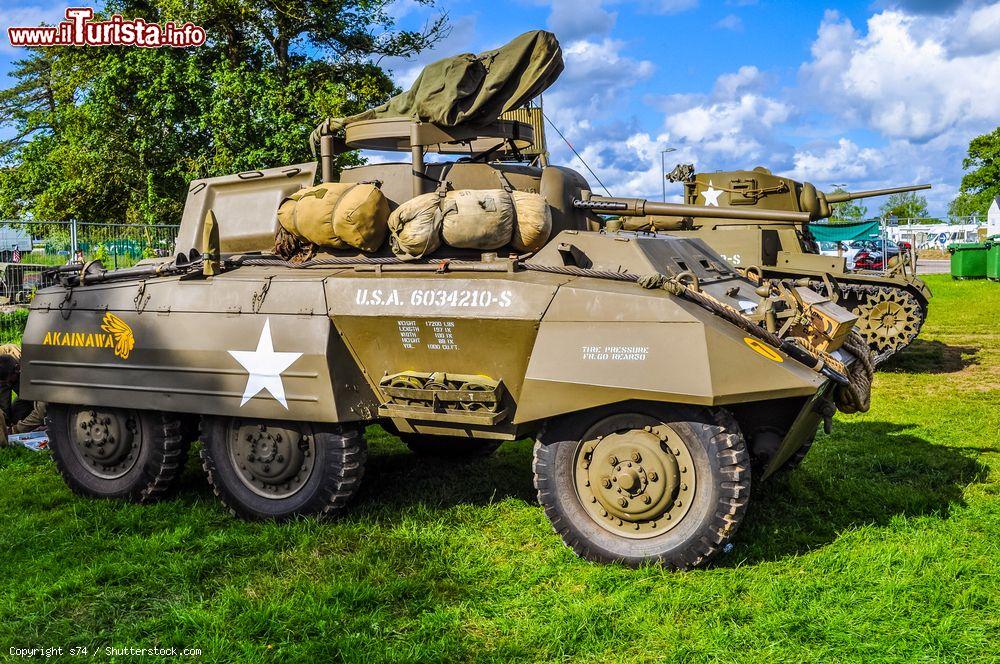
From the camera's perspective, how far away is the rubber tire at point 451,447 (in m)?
7.64

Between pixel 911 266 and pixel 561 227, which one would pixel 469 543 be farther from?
pixel 911 266

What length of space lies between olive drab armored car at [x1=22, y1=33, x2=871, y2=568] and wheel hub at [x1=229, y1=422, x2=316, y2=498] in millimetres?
14

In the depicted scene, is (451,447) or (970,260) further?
(970,260)

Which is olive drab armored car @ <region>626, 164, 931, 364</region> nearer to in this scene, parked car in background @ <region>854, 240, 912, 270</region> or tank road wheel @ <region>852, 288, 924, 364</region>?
tank road wheel @ <region>852, 288, 924, 364</region>

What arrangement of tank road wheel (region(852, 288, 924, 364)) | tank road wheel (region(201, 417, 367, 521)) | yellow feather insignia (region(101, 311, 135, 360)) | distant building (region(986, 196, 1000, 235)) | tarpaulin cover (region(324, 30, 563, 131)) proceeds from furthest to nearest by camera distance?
distant building (region(986, 196, 1000, 235)) → tank road wheel (region(852, 288, 924, 364)) → yellow feather insignia (region(101, 311, 135, 360)) → tarpaulin cover (region(324, 30, 563, 131)) → tank road wheel (region(201, 417, 367, 521))

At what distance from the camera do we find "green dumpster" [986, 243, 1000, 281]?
28844 millimetres

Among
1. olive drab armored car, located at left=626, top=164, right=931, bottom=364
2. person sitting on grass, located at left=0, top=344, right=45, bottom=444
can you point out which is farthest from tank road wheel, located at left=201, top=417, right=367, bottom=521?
olive drab armored car, located at left=626, top=164, right=931, bottom=364

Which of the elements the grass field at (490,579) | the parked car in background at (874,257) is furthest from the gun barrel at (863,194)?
the parked car in background at (874,257)

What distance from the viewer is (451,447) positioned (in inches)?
304

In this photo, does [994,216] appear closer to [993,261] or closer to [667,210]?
[993,261]

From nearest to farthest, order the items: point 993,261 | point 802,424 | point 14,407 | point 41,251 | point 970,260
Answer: point 802,424, point 14,407, point 41,251, point 993,261, point 970,260

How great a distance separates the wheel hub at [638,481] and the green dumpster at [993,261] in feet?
91.6

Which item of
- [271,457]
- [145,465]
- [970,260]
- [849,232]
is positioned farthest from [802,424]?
[970,260]

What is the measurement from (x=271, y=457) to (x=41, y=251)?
12529 millimetres
